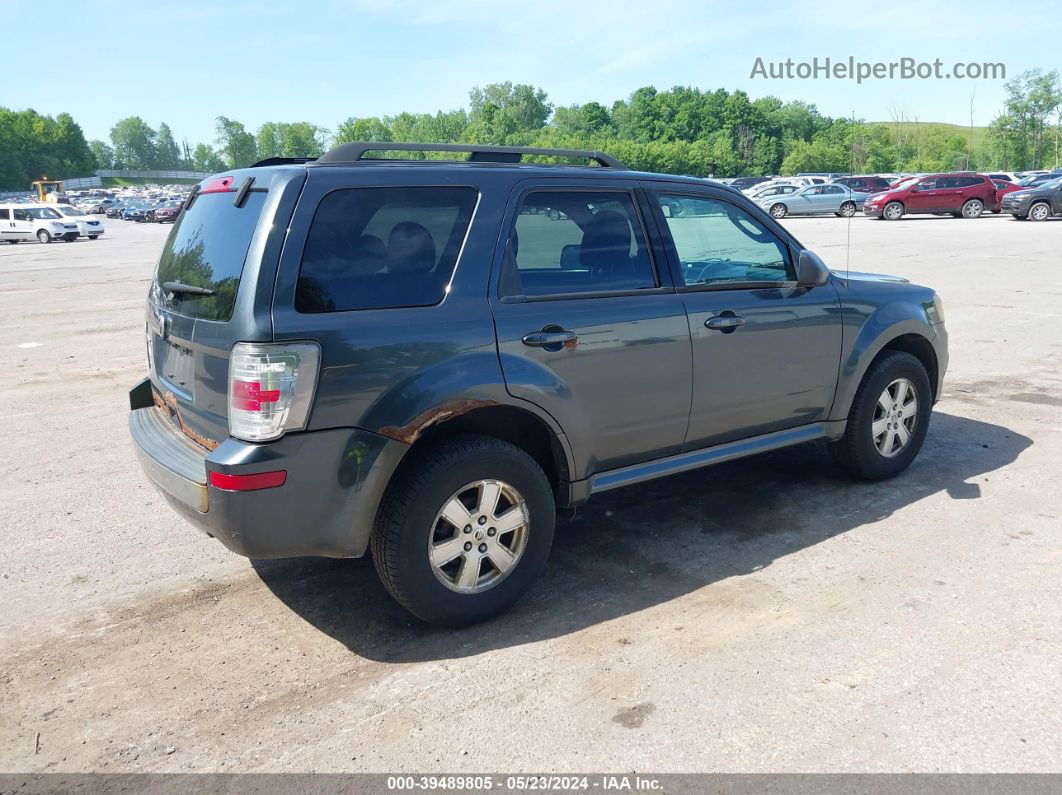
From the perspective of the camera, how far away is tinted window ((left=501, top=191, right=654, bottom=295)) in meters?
3.84

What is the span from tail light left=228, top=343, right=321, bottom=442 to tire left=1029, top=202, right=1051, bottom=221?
1346 inches

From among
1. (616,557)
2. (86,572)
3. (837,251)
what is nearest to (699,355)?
(616,557)

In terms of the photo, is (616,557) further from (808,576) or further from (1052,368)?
(1052,368)

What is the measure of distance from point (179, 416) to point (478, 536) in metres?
1.41

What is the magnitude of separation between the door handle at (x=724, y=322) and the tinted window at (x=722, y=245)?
211 millimetres

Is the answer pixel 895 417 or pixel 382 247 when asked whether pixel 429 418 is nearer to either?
pixel 382 247

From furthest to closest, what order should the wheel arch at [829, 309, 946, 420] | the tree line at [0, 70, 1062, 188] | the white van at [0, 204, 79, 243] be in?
the tree line at [0, 70, 1062, 188], the white van at [0, 204, 79, 243], the wheel arch at [829, 309, 946, 420]

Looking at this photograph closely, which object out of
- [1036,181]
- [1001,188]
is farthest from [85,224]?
[1036,181]

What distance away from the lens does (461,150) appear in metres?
4.07

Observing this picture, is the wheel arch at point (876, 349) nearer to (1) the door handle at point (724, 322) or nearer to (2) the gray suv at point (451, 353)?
(2) the gray suv at point (451, 353)

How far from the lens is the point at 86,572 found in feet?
14.0

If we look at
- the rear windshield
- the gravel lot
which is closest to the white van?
the gravel lot

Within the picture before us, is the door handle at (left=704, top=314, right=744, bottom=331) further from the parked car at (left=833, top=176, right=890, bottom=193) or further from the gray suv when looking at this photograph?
the parked car at (left=833, top=176, right=890, bottom=193)

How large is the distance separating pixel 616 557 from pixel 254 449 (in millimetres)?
1947
